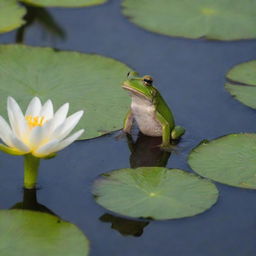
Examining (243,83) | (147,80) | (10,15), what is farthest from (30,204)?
(10,15)

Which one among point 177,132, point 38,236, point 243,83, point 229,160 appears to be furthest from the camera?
point 243,83

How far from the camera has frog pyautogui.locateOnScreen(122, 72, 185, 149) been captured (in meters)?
5.92

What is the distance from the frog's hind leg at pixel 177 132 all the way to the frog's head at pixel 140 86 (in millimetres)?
352

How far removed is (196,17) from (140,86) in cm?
214

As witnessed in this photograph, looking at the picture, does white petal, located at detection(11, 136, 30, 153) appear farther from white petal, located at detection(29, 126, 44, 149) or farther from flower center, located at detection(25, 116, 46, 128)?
flower center, located at detection(25, 116, 46, 128)

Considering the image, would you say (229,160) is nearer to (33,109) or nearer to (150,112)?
(150,112)

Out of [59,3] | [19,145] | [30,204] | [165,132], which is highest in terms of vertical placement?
[19,145]

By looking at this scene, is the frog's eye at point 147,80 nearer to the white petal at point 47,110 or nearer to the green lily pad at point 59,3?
the white petal at point 47,110

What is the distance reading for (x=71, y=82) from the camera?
6.47 m

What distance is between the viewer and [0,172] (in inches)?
213

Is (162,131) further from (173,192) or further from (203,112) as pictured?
(173,192)

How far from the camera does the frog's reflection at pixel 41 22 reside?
24.7 ft

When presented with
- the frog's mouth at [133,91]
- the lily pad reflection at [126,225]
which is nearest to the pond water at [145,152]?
the lily pad reflection at [126,225]

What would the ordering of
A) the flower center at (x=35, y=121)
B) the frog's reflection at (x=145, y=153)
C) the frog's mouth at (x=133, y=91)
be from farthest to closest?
the frog's mouth at (x=133, y=91) < the frog's reflection at (x=145, y=153) < the flower center at (x=35, y=121)
